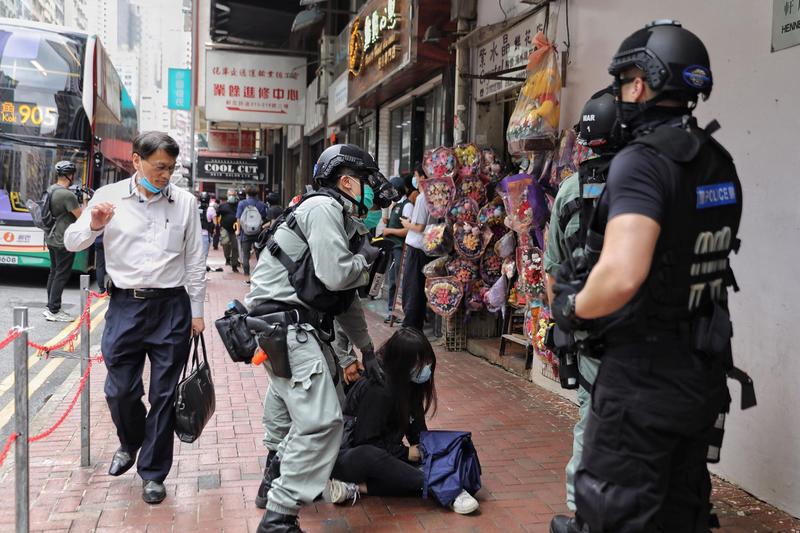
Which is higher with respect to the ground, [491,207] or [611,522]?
[491,207]

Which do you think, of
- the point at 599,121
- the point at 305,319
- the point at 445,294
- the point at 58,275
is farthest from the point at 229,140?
the point at 599,121

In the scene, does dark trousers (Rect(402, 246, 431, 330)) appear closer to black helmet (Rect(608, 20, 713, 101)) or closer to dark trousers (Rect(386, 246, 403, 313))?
dark trousers (Rect(386, 246, 403, 313))

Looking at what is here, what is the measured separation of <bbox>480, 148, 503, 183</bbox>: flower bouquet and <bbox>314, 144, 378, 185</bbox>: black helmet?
13.3 ft

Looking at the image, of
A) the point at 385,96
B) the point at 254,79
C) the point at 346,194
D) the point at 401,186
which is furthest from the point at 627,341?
the point at 254,79

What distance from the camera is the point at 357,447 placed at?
4.07 metres

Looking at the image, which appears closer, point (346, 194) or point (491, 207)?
point (346, 194)

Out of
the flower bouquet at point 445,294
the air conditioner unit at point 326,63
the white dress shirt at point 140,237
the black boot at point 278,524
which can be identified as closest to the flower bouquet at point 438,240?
the flower bouquet at point 445,294

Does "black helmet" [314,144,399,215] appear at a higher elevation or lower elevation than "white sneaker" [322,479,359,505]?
higher

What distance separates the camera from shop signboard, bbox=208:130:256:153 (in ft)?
109

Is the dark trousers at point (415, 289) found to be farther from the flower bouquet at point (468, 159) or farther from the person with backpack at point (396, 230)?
the flower bouquet at point (468, 159)

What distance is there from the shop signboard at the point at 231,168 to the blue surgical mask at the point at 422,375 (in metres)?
20.5

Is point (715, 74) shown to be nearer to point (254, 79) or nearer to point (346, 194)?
point (346, 194)

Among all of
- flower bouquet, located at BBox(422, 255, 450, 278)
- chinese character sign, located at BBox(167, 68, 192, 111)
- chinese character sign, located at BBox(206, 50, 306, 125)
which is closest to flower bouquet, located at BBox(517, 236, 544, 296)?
flower bouquet, located at BBox(422, 255, 450, 278)

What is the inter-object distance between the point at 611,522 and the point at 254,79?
634 inches
